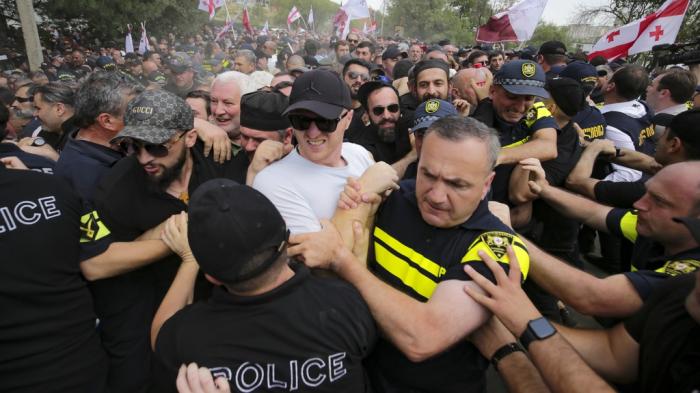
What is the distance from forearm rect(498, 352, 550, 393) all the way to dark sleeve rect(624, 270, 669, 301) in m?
0.70

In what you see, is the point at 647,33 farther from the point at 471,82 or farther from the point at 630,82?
the point at 471,82

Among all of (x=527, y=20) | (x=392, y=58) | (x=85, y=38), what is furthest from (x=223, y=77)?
(x=85, y=38)

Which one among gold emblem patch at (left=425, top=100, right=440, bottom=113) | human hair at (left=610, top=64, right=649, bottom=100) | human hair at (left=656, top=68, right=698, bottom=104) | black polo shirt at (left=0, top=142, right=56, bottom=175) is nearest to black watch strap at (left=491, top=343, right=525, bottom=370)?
gold emblem patch at (left=425, top=100, right=440, bottom=113)

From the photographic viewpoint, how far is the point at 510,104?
3.24 meters

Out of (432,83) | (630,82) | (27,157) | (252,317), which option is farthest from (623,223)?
(27,157)

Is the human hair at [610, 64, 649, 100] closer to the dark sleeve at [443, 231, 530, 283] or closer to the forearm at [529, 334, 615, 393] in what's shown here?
the dark sleeve at [443, 231, 530, 283]

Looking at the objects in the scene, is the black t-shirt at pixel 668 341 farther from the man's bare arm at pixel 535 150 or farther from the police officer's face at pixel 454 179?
the man's bare arm at pixel 535 150

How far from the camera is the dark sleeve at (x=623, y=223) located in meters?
2.61

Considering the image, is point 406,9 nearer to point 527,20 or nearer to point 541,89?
point 527,20

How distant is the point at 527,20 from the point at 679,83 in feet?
15.1

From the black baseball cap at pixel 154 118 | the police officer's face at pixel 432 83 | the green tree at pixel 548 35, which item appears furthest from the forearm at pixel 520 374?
the green tree at pixel 548 35

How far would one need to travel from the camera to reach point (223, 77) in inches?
150

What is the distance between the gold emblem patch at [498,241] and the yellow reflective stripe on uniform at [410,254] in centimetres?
24

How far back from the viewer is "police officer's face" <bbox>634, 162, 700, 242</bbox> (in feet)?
6.54
